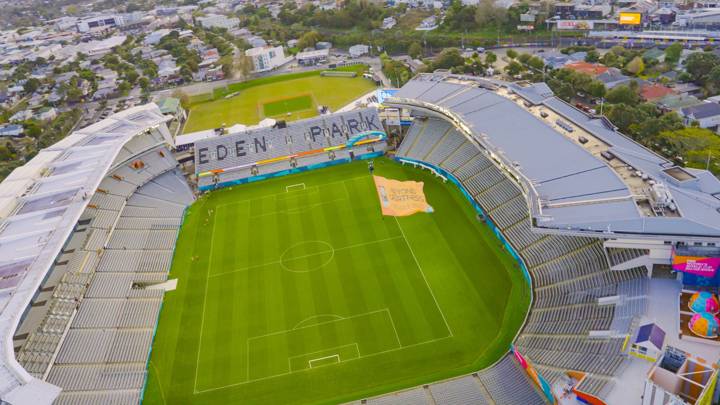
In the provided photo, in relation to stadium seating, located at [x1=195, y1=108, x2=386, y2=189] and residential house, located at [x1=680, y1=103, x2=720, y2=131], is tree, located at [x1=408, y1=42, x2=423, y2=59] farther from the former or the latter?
residential house, located at [x1=680, y1=103, x2=720, y2=131]

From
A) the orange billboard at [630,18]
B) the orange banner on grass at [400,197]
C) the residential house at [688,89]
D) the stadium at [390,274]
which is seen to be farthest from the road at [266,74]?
the orange billboard at [630,18]

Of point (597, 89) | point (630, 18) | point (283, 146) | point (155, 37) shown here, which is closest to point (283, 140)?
point (283, 146)

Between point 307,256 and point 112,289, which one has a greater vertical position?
point 112,289

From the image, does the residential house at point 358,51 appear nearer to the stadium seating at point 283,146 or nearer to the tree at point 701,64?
the stadium seating at point 283,146

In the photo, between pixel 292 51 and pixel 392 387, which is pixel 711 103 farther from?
pixel 292 51

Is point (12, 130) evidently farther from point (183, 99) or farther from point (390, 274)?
point (390, 274)

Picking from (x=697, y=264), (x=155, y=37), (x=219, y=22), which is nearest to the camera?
(x=697, y=264)
